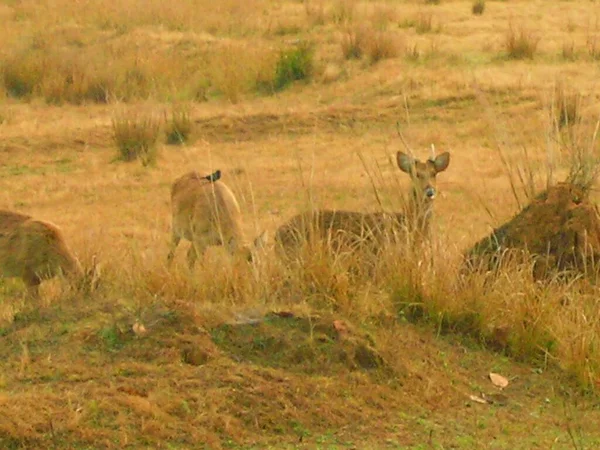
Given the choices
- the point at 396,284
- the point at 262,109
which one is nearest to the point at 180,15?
the point at 262,109

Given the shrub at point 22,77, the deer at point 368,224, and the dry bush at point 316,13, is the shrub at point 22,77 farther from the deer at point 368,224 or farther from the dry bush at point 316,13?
the deer at point 368,224

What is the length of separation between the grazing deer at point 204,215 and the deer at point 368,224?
109 centimetres

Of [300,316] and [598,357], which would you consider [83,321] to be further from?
[598,357]

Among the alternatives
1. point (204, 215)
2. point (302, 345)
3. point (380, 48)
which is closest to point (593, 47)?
point (380, 48)

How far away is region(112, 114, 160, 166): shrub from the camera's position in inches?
595

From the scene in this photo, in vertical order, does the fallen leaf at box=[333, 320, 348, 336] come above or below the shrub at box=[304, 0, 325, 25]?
above

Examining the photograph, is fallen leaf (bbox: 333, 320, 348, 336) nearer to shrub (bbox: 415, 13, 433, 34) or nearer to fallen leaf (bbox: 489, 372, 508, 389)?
fallen leaf (bbox: 489, 372, 508, 389)

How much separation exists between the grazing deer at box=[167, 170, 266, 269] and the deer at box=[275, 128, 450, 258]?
109cm

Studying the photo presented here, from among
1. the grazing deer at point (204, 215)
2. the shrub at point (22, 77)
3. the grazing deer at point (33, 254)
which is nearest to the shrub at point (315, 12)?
the shrub at point (22, 77)

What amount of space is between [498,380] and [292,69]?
12.9 m

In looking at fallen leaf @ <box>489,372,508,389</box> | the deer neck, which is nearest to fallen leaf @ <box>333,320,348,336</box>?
fallen leaf @ <box>489,372,508,389</box>

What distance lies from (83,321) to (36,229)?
2.74 m

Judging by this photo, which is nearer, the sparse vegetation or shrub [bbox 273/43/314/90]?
shrub [bbox 273/43/314/90]

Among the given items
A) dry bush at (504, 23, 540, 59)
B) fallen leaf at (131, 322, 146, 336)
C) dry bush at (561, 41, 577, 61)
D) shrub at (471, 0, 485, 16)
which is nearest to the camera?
fallen leaf at (131, 322, 146, 336)
